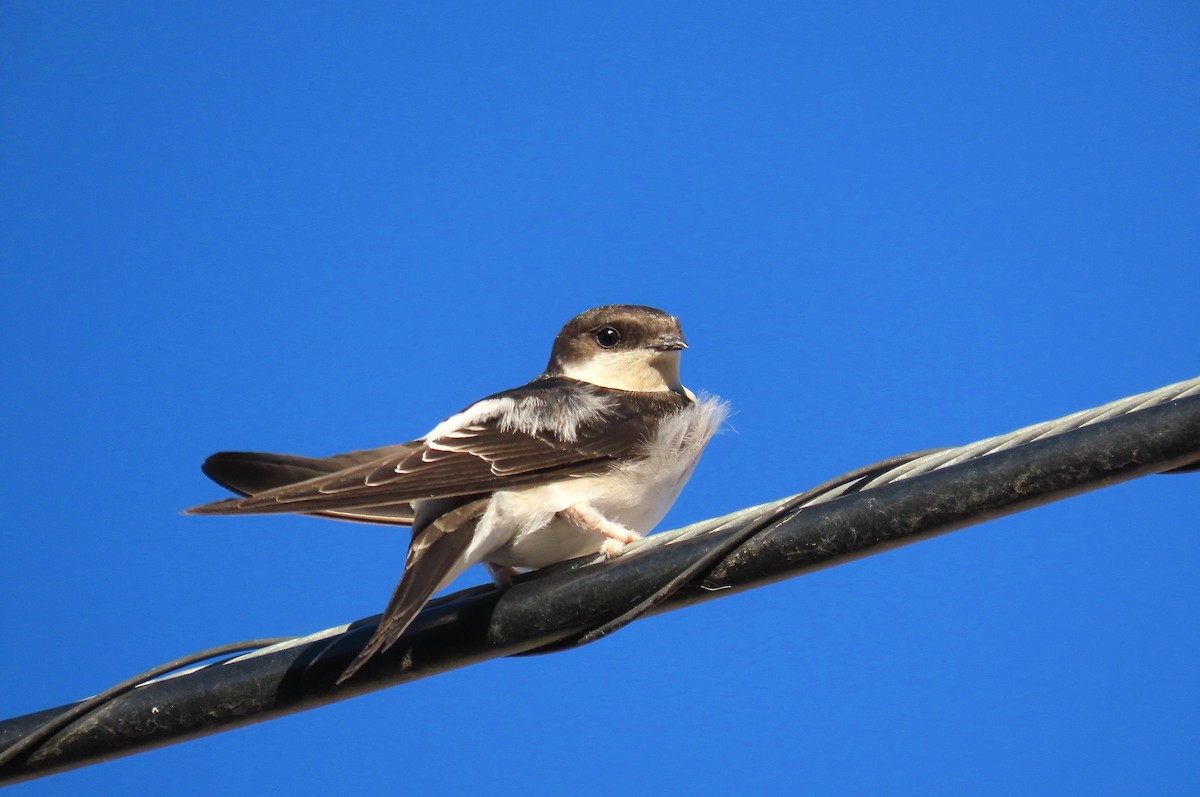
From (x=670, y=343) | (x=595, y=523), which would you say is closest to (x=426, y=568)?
(x=595, y=523)

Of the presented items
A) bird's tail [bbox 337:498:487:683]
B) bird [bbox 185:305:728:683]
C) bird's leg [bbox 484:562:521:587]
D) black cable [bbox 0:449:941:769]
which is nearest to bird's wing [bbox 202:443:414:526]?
bird [bbox 185:305:728:683]

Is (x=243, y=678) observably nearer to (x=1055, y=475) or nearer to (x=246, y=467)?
(x=246, y=467)

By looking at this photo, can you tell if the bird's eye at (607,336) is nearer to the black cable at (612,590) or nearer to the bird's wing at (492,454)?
the bird's wing at (492,454)

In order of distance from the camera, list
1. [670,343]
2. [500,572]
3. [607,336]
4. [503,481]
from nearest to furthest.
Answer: [503,481], [500,572], [670,343], [607,336]

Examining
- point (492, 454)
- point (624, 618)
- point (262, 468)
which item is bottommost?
point (624, 618)

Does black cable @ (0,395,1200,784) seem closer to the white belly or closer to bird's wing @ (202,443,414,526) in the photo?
the white belly

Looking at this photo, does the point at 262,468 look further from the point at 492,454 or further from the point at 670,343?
the point at 670,343
